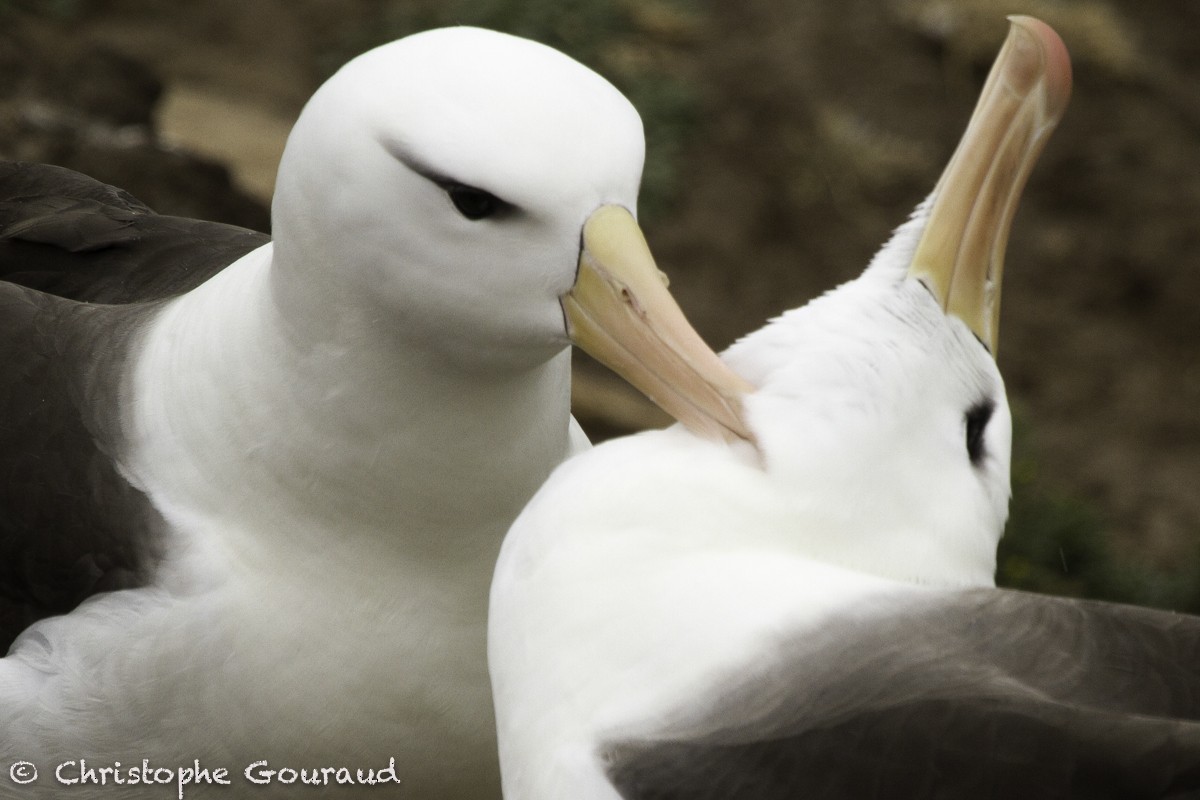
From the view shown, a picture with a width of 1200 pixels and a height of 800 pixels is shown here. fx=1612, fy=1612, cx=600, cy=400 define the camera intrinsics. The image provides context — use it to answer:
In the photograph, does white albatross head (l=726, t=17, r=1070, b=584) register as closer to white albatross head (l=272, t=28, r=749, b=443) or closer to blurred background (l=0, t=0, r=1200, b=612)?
white albatross head (l=272, t=28, r=749, b=443)

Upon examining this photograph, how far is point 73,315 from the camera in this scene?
316cm

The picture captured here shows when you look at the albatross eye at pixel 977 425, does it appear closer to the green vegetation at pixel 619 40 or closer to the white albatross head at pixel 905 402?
the white albatross head at pixel 905 402

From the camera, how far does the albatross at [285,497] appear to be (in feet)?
8.13

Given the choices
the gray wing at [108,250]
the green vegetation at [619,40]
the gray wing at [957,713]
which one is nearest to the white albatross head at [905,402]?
the gray wing at [957,713]

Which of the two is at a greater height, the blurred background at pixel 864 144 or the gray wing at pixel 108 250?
the blurred background at pixel 864 144

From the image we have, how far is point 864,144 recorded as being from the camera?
336 inches

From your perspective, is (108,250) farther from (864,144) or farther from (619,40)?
(864,144)

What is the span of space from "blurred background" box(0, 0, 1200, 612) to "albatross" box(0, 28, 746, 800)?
143 inches

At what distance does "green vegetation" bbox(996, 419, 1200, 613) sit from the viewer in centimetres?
619

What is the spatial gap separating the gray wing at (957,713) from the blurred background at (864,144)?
4.54 metres

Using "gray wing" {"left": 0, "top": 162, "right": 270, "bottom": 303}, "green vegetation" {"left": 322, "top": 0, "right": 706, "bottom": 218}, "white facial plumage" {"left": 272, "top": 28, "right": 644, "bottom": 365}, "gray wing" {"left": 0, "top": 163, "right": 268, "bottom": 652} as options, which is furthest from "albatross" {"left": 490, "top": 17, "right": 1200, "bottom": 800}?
"green vegetation" {"left": 322, "top": 0, "right": 706, "bottom": 218}

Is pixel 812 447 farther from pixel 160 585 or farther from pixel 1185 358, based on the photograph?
pixel 1185 358

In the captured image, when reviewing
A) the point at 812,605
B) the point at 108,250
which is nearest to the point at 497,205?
the point at 812,605

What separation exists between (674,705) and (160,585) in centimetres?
120
